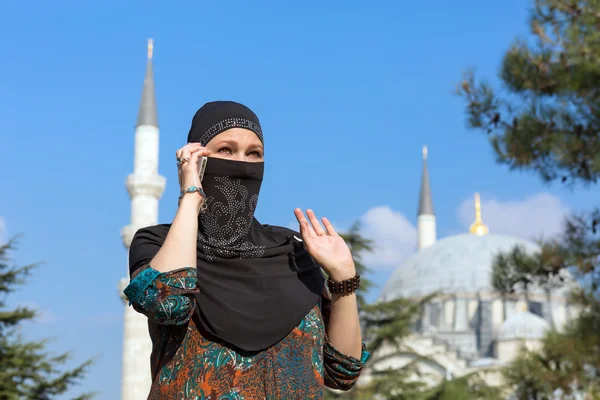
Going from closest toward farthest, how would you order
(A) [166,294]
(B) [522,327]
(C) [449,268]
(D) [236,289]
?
(A) [166,294]
(D) [236,289]
(B) [522,327]
(C) [449,268]

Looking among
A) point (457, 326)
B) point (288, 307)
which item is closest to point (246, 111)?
point (288, 307)

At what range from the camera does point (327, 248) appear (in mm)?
2039

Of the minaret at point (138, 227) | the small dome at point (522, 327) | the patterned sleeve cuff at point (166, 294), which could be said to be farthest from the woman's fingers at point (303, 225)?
the small dome at point (522, 327)

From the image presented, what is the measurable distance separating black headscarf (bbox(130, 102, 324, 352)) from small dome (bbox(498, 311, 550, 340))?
124 ft

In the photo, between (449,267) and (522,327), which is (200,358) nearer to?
(522,327)

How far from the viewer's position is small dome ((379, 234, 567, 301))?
47541mm

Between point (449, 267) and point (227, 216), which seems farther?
point (449, 267)

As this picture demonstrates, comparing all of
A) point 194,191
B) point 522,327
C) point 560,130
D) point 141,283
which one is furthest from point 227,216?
point 522,327

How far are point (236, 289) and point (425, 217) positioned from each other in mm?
48702

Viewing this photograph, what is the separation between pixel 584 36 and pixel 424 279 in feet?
134

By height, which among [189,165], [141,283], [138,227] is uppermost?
[138,227]

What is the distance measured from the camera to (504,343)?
40531 millimetres

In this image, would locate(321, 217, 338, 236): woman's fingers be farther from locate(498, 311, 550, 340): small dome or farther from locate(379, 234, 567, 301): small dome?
locate(379, 234, 567, 301): small dome

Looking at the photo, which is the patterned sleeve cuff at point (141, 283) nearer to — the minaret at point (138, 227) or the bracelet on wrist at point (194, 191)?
the bracelet on wrist at point (194, 191)
